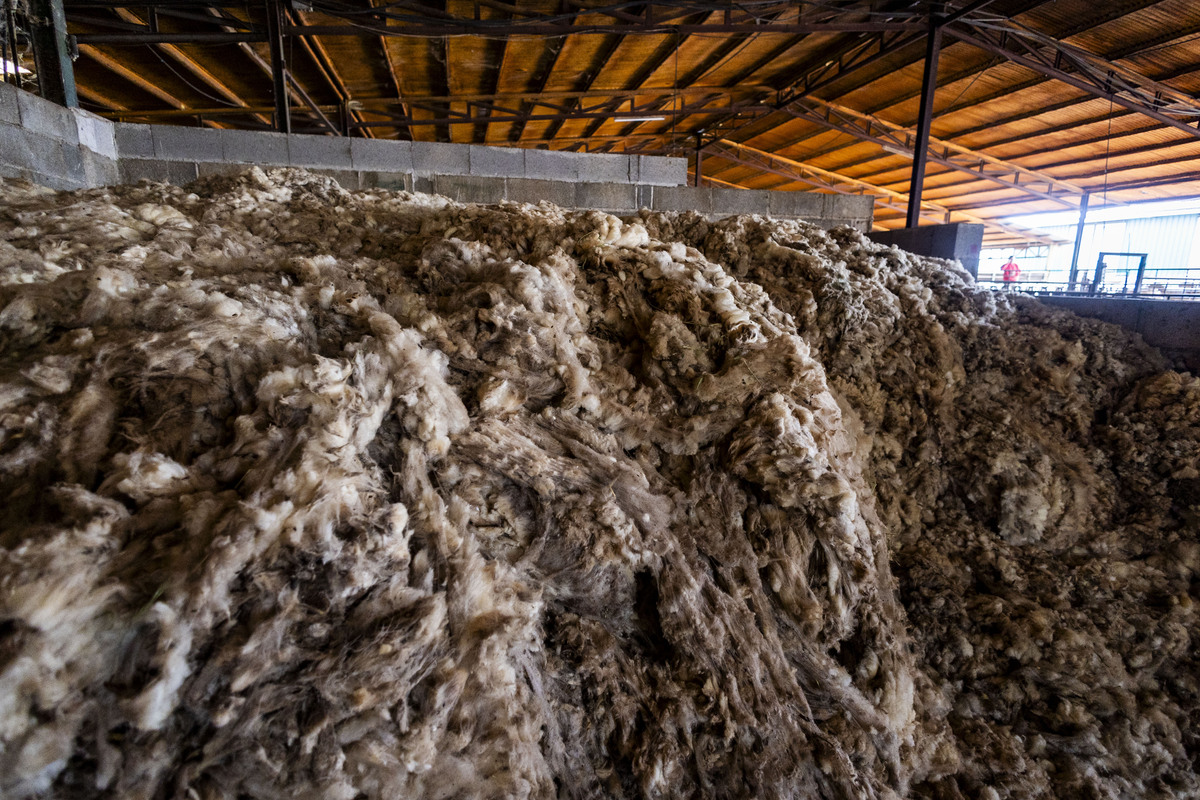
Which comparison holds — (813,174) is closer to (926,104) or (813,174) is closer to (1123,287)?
(1123,287)

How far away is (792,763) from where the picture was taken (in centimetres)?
181

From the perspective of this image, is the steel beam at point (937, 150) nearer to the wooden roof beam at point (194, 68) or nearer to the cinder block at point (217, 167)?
the wooden roof beam at point (194, 68)

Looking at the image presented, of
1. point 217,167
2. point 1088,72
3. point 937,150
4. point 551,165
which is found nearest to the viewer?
point 217,167

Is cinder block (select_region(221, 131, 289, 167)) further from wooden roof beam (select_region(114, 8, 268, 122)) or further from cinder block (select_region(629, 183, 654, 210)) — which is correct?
wooden roof beam (select_region(114, 8, 268, 122))

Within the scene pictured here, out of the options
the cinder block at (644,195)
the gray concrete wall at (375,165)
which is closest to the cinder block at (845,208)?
the gray concrete wall at (375,165)

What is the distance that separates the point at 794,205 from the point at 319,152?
4990 millimetres

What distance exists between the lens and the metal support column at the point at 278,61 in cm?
571

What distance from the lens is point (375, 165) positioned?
16.7 feet

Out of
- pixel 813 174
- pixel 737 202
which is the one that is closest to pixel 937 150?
pixel 813 174

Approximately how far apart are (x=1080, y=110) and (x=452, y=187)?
11.5m

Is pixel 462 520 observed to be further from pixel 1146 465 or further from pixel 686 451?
pixel 1146 465

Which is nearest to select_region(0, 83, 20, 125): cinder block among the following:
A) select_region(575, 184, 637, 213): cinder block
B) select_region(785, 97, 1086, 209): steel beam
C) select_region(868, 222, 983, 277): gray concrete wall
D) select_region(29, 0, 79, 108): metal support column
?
select_region(29, 0, 79, 108): metal support column

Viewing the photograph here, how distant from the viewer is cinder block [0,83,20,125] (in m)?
3.26

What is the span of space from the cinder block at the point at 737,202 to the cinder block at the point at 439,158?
8.68 ft
